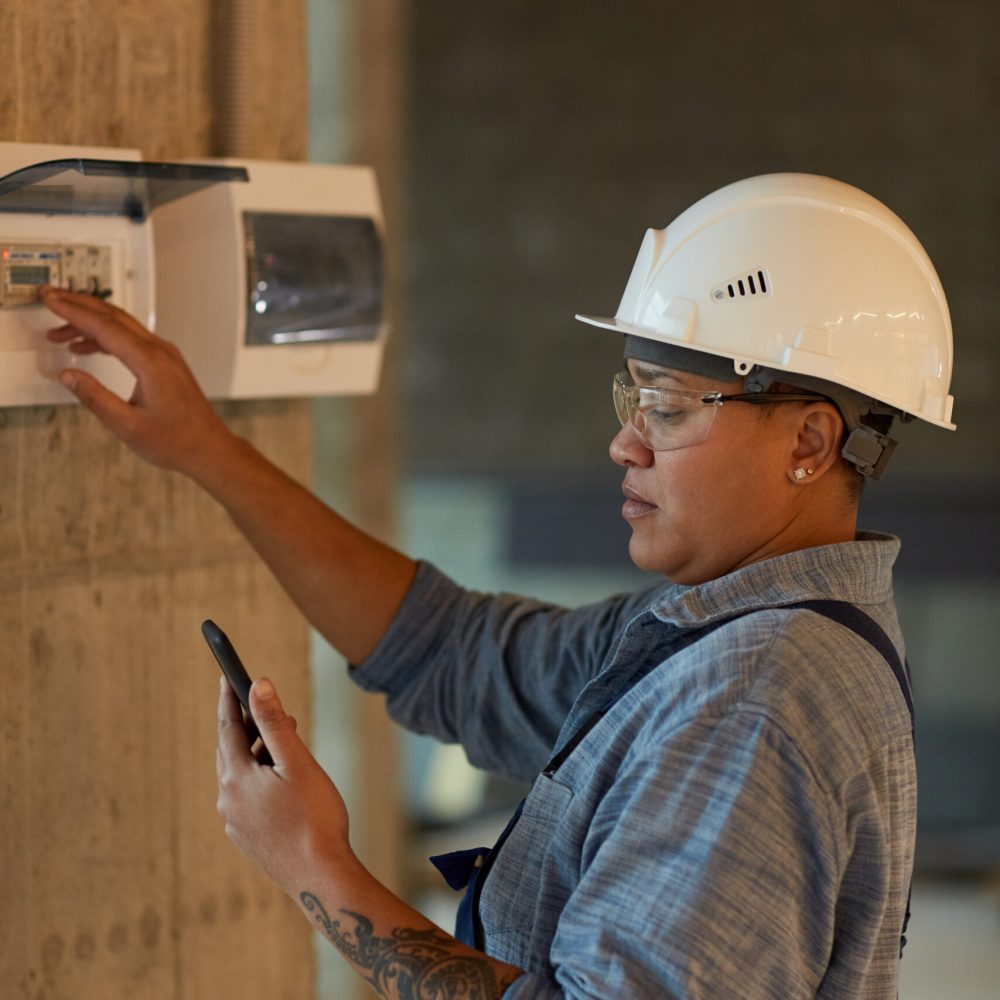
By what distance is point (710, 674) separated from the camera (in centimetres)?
117

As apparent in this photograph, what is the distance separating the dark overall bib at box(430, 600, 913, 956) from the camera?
4.13ft

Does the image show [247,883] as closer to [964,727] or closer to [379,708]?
[379,708]

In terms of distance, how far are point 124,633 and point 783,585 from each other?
3.05 ft

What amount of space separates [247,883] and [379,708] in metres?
1.98

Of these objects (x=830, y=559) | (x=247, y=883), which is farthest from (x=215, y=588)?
(x=830, y=559)

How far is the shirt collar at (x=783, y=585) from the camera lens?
1.29m

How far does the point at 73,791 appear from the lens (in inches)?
67.2

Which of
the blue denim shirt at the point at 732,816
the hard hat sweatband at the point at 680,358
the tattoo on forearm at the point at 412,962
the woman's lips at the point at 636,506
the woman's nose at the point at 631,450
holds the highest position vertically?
the hard hat sweatband at the point at 680,358

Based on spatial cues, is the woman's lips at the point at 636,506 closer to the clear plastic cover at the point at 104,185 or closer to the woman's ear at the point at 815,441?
the woman's ear at the point at 815,441

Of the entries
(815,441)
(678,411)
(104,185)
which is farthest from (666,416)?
(104,185)

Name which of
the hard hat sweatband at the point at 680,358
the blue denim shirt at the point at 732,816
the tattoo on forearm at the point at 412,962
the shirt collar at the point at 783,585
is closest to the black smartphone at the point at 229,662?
the tattoo on forearm at the point at 412,962

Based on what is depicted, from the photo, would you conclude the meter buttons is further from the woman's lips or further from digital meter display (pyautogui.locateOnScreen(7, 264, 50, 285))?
the woman's lips

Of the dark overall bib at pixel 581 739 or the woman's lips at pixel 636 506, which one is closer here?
the dark overall bib at pixel 581 739

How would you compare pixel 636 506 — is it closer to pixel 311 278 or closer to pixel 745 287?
pixel 745 287
